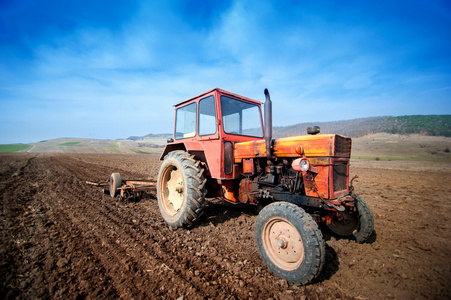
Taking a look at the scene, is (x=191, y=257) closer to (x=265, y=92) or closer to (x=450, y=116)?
(x=265, y=92)

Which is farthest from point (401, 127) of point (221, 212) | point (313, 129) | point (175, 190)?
point (175, 190)

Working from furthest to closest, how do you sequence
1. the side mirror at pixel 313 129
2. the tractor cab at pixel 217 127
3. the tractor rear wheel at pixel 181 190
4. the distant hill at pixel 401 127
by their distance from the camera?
the distant hill at pixel 401 127
the tractor cab at pixel 217 127
the tractor rear wheel at pixel 181 190
the side mirror at pixel 313 129

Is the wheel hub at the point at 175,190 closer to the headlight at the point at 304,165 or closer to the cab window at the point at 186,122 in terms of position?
the cab window at the point at 186,122

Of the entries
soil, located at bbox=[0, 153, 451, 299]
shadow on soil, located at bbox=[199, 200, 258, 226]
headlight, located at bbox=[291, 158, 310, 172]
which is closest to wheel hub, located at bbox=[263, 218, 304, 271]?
soil, located at bbox=[0, 153, 451, 299]

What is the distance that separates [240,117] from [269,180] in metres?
1.67

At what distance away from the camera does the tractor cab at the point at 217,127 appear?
3.67 meters

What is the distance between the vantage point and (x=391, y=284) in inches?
89.4

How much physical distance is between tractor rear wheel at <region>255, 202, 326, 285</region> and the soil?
0.52 feet

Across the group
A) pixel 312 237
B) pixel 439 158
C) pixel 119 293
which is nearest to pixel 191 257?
pixel 119 293

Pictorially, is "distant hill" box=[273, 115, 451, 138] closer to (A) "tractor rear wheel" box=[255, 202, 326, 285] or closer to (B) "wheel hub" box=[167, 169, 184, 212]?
(B) "wheel hub" box=[167, 169, 184, 212]

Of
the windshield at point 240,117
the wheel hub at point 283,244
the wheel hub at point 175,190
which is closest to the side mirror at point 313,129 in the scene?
the wheel hub at point 283,244

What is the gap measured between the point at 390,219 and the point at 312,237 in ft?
10.6

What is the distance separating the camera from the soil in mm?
2150

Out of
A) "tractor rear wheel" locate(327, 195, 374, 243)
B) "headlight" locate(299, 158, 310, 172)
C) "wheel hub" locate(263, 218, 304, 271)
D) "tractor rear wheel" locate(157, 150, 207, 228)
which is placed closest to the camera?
"wheel hub" locate(263, 218, 304, 271)
